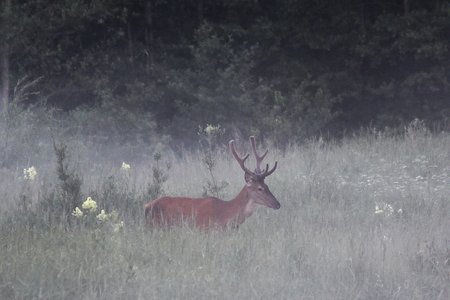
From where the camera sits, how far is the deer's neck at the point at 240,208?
30.6 feet

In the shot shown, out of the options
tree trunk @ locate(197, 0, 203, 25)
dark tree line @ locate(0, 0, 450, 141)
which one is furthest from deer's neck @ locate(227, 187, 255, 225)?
tree trunk @ locate(197, 0, 203, 25)

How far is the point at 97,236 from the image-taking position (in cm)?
779

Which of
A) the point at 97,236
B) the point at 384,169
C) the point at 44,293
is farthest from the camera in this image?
the point at 384,169

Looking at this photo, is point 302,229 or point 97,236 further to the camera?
point 302,229

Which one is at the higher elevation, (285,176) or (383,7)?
(383,7)

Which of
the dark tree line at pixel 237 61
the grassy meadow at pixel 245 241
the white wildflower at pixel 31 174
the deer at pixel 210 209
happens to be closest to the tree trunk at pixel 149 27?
the dark tree line at pixel 237 61

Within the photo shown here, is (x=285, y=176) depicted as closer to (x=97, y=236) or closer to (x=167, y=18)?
(x=97, y=236)

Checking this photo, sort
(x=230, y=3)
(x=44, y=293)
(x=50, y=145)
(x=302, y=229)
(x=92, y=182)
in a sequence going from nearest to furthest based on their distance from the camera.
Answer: (x=44, y=293) < (x=302, y=229) < (x=92, y=182) < (x=50, y=145) < (x=230, y=3)

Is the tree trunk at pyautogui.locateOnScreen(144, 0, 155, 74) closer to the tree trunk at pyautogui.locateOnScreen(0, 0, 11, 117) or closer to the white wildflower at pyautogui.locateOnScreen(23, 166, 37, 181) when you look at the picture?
the tree trunk at pyautogui.locateOnScreen(0, 0, 11, 117)

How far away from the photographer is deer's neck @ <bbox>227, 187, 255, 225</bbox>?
367 inches

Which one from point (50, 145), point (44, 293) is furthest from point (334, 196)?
point (50, 145)

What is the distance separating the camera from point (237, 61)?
22188 mm

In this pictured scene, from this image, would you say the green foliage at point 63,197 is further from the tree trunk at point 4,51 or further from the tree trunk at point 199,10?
the tree trunk at point 199,10

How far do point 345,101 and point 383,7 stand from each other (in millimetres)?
2714
